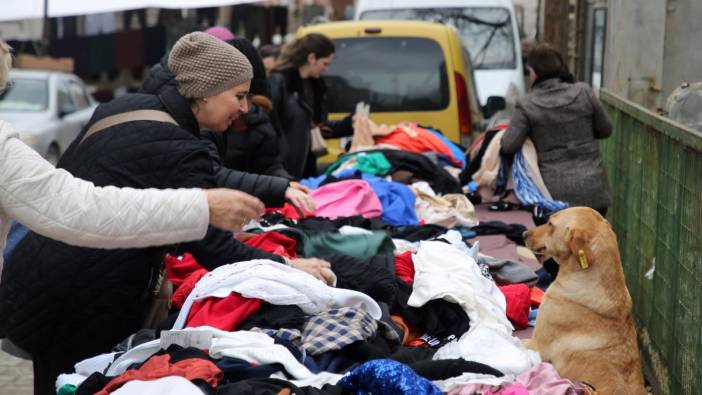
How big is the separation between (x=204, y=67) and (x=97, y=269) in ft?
2.71

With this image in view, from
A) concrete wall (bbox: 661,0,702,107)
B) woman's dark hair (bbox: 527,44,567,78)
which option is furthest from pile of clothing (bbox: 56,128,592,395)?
concrete wall (bbox: 661,0,702,107)

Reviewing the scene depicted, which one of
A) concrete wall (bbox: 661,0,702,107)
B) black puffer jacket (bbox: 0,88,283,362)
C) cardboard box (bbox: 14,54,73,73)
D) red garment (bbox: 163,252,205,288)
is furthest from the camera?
cardboard box (bbox: 14,54,73,73)

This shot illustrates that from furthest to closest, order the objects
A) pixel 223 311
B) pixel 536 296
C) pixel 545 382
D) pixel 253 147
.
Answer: pixel 253 147 → pixel 536 296 → pixel 223 311 → pixel 545 382

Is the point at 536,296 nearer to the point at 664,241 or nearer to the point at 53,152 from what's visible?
the point at 664,241

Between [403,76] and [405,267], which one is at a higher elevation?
[403,76]

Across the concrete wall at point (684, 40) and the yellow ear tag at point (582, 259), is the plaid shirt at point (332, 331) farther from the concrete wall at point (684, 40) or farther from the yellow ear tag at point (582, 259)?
the concrete wall at point (684, 40)

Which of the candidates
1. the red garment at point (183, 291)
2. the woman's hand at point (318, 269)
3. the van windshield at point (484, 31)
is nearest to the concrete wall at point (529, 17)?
the van windshield at point (484, 31)

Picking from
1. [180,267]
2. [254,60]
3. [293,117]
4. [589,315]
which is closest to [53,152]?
[293,117]

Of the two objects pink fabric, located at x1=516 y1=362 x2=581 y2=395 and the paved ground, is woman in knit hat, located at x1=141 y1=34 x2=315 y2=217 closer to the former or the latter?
pink fabric, located at x1=516 y1=362 x2=581 y2=395

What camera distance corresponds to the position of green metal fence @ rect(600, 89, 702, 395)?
5.60 metres

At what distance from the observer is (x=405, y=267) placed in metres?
4.88

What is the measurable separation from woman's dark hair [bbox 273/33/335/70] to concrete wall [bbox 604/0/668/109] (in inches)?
109

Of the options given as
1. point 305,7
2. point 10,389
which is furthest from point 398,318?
point 305,7

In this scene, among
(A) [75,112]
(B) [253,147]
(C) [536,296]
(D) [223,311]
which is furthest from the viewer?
(A) [75,112]
